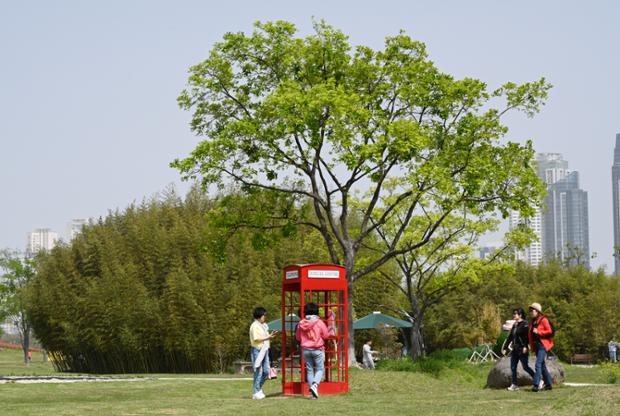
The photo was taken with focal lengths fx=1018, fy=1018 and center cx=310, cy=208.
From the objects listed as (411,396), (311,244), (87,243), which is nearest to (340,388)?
(411,396)

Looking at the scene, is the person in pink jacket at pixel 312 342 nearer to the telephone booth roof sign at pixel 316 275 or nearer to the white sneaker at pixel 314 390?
the white sneaker at pixel 314 390

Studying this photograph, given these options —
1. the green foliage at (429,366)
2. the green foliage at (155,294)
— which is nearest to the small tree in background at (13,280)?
the green foliage at (155,294)

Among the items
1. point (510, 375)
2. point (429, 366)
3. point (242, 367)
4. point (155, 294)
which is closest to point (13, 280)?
point (155, 294)

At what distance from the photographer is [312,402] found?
15148 millimetres

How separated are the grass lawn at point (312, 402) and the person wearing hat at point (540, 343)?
1.30 ft

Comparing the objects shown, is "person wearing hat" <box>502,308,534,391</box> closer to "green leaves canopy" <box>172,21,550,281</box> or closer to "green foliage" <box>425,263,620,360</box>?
"green leaves canopy" <box>172,21,550,281</box>

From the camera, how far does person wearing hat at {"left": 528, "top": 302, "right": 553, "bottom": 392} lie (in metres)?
16.7

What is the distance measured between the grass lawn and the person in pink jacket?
343 mm

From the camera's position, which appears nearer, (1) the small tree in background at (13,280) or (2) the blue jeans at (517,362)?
(2) the blue jeans at (517,362)

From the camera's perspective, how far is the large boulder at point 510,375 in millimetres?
18516

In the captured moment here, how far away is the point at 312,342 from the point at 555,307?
109 feet

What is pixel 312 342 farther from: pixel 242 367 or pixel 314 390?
pixel 242 367

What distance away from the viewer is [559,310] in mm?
46719

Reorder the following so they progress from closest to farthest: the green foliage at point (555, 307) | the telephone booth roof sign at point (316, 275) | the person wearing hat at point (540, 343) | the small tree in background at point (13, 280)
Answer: the telephone booth roof sign at point (316, 275) < the person wearing hat at point (540, 343) < the green foliage at point (555, 307) < the small tree in background at point (13, 280)
